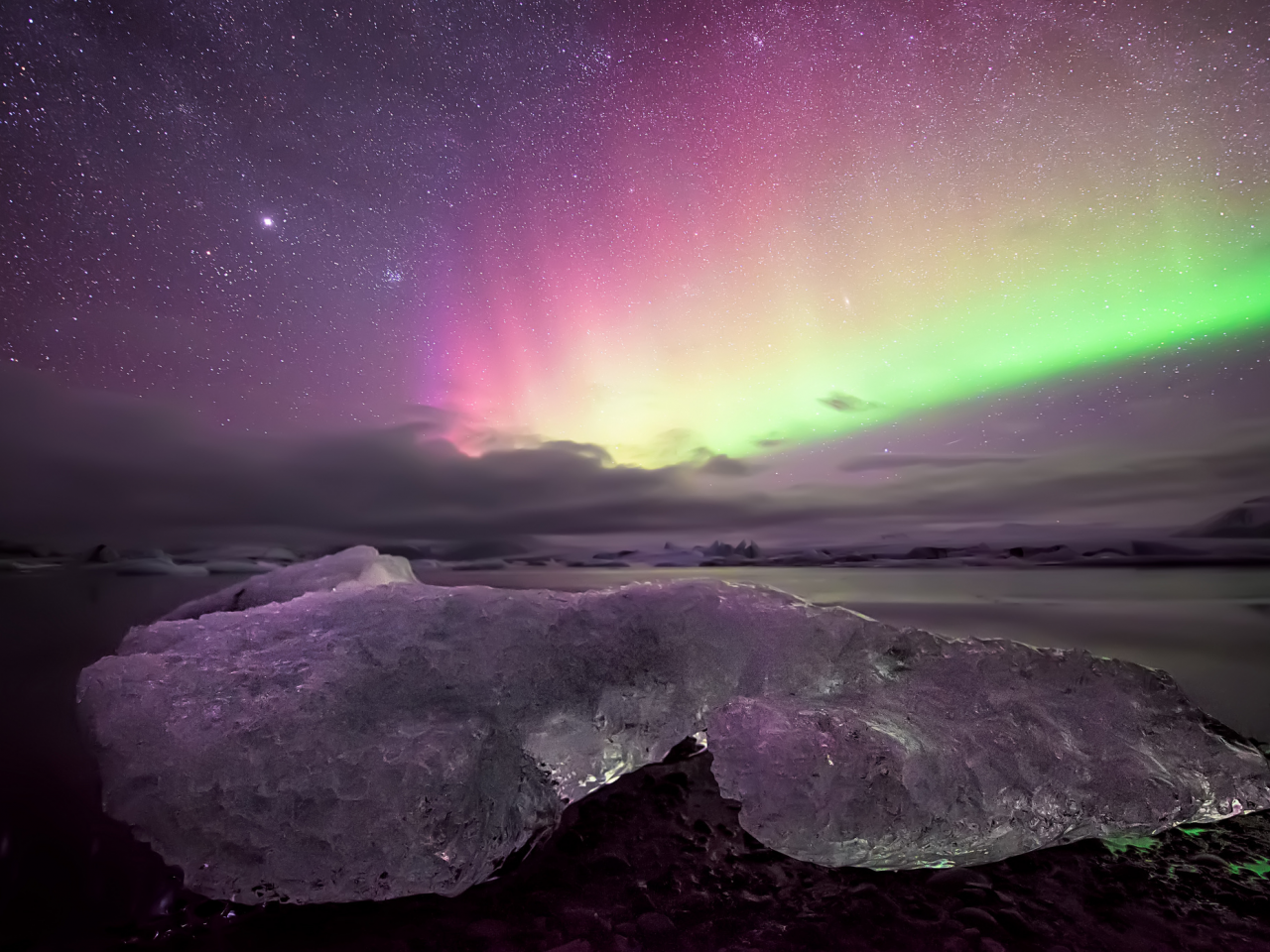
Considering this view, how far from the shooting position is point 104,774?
219cm

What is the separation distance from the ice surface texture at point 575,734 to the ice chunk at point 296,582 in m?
0.94

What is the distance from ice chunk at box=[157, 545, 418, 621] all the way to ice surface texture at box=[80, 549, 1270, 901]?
942 mm

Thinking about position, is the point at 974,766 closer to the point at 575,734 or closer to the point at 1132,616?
the point at 575,734

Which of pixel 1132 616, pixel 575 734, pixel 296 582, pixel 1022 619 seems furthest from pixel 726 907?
pixel 1132 616

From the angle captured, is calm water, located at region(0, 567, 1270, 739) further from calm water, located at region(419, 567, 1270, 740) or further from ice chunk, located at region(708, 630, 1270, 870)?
ice chunk, located at region(708, 630, 1270, 870)

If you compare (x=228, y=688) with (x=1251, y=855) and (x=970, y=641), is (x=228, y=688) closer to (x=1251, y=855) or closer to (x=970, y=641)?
(x=970, y=641)

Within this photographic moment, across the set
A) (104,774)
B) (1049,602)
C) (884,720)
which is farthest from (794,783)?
(1049,602)

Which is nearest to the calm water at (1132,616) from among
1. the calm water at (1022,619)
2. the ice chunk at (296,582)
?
the calm water at (1022,619)

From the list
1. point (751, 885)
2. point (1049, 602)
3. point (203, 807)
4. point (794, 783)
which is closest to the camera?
point (751, 885)

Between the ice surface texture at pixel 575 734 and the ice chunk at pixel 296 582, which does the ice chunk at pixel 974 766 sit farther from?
the ice chunk at pixel 296 582

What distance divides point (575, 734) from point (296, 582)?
118 inches

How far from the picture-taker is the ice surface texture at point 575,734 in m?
2.08

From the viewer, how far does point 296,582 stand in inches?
177

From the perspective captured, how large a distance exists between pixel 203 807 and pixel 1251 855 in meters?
4.01
